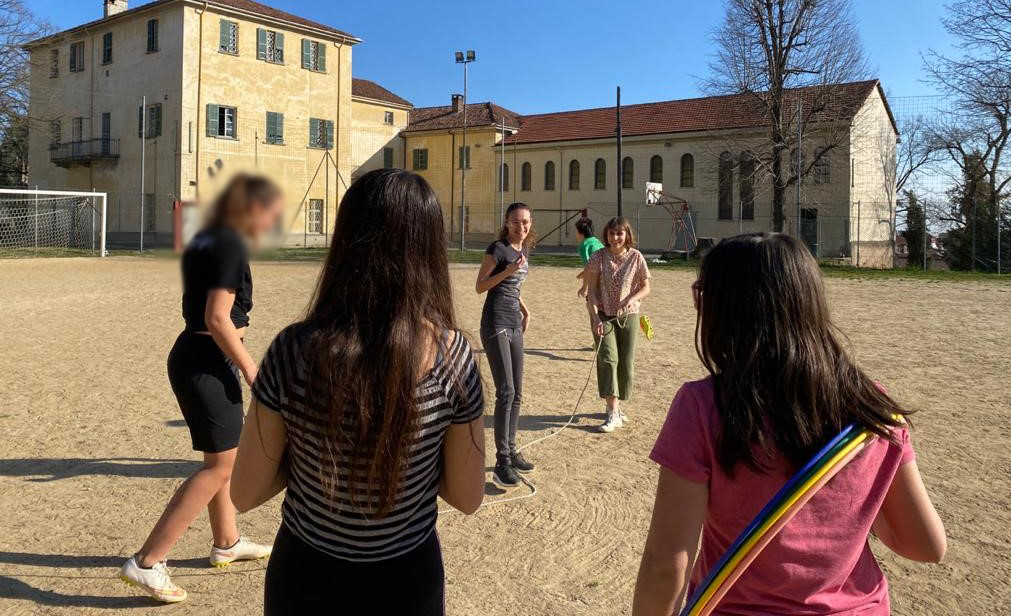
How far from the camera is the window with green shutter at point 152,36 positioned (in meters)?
1.46

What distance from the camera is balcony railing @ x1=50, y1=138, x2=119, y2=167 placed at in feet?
5.08

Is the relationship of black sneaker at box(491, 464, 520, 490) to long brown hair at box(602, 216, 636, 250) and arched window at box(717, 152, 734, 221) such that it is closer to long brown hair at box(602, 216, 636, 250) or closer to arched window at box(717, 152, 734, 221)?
long brown hair at box(602, 216, 636, 250)

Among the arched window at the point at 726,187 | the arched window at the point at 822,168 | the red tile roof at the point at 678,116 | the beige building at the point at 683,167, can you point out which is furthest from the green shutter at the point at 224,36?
the arched window at the point at 726,187

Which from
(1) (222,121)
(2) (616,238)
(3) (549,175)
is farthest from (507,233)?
(3) (549,175)

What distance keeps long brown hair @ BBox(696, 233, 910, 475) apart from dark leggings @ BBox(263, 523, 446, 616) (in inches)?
35.2

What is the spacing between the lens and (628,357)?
781 centimetres

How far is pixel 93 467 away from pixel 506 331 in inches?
132

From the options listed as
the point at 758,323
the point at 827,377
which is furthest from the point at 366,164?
the point at 827,377

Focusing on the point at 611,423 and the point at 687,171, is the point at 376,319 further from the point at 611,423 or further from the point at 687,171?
the point at 687,171

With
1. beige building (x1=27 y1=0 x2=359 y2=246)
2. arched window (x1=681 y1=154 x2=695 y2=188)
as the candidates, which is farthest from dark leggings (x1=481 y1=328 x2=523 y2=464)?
arched window (x1=681 y1=154 x2=695 y2=188)

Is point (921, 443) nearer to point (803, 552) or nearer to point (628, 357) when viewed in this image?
point (628, 357)

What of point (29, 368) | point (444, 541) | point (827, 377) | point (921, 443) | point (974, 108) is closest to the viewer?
point (827, 377)

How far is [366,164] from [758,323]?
3.29 ft

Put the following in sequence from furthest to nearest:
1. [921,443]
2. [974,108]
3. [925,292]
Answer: [974,108] → [925,292] → [921,443]
